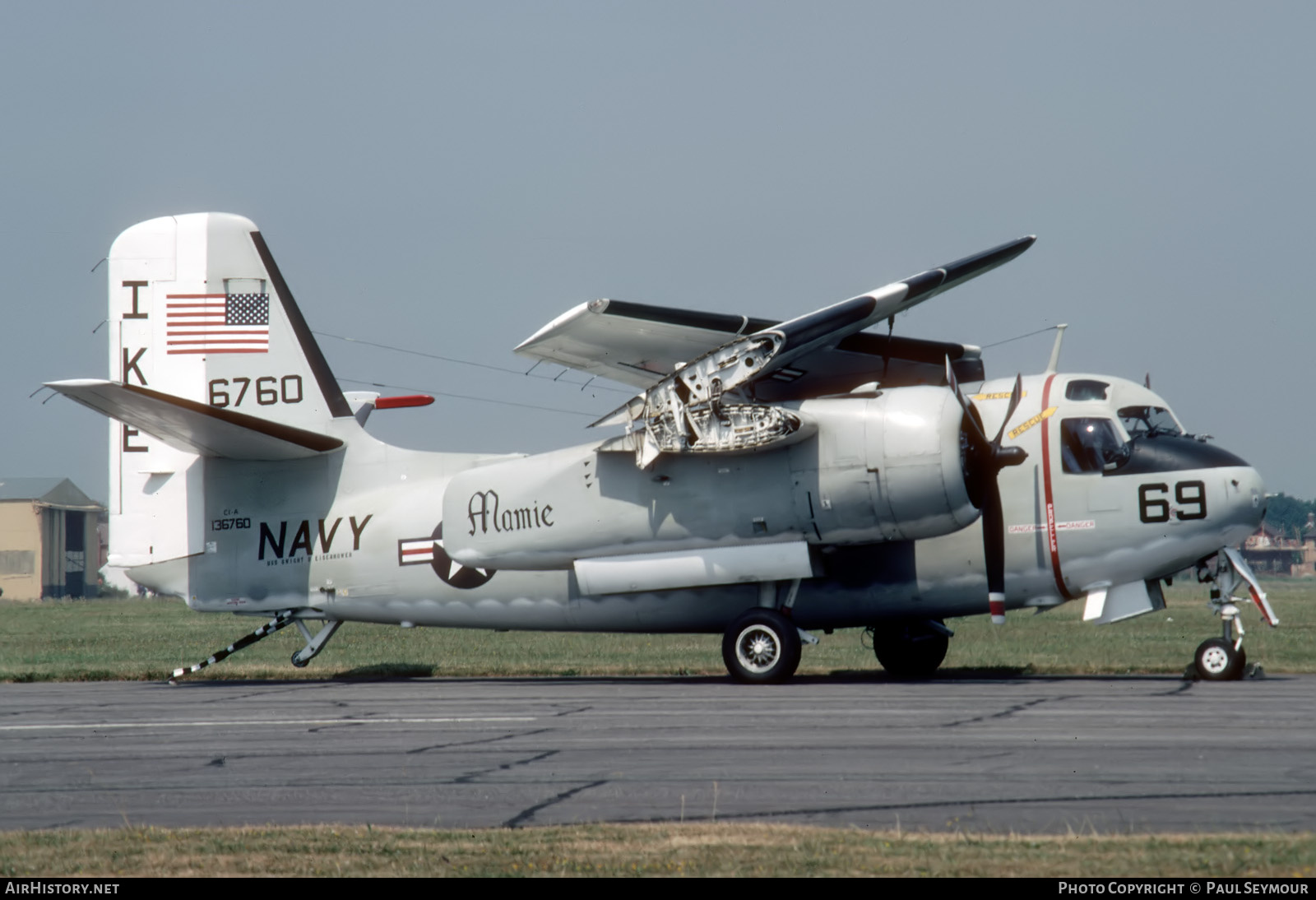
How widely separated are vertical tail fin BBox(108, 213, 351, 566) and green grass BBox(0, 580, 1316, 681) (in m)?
3.02

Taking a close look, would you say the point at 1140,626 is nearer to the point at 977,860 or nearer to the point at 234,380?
the point at 234,380

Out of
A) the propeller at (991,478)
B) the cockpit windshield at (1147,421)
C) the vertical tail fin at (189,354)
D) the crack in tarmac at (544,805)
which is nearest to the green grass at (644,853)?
the crack in tarmac at (544,805)

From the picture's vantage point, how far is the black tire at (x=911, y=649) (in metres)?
20.4

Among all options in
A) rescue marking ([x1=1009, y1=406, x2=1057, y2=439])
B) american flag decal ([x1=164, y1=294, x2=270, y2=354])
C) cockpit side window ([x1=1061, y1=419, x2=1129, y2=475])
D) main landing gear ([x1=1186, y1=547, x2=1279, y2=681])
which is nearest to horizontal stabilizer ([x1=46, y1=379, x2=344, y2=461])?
american flag decal ([x1=164, y1=294, x2=270, y2=354])

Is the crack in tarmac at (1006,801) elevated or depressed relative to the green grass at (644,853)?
depressed

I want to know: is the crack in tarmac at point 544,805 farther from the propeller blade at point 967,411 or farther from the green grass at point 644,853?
the propeller blade at point 967,411

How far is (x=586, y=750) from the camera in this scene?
12281mm

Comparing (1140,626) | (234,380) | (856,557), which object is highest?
(234,380)

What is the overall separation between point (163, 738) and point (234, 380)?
933 centimetres

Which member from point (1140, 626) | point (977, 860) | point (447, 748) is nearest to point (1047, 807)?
point (977, 860)

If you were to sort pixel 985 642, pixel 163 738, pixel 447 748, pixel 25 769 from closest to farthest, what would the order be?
pixel 25 769 → pixel 447 748 → pixel 163 738 → pixel 985 642

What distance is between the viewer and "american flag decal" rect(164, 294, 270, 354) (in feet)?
72.0

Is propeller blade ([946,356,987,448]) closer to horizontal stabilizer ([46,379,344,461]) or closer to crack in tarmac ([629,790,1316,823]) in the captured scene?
crack in tarmac ([629,790,1316,823])

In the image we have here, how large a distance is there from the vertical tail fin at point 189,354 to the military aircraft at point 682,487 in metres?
0.04
